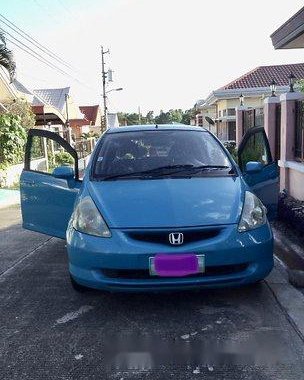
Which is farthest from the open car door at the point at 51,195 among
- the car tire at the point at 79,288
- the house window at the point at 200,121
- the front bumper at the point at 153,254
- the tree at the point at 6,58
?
the house window at the point at 200,121

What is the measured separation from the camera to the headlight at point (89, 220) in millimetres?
3475

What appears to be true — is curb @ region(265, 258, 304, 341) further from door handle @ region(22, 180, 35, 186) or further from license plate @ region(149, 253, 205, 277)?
door handle @ region(22, 180, 35, 186)

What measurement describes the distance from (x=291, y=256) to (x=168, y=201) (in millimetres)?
2158

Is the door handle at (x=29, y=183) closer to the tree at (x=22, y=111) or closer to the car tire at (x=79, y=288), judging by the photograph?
the car tire at (x=79, y=288)

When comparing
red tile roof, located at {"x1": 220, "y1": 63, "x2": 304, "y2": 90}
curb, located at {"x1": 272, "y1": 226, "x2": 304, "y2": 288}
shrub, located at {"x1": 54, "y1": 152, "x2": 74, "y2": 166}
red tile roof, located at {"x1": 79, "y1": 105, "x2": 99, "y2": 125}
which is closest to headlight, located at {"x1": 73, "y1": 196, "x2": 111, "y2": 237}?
curb, located at {"x1": 272, "y1": 226, "x2": 304, "y2": 288}

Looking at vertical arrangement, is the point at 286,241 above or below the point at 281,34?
below

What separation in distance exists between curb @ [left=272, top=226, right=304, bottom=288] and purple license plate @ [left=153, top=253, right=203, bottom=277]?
131cm

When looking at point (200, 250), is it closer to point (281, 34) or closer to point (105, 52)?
point (281, 34)

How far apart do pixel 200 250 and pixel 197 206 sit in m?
0.41

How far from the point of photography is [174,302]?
3756 millimetres

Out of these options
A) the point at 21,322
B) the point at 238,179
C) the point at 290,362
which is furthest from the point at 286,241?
the point at 21,322

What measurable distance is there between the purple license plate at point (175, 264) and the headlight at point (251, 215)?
1.58 feet

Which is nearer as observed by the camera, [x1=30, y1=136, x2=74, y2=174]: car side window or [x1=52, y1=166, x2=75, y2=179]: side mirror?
[x1=52, y1=166, x2=75, y2=179]: side mirror

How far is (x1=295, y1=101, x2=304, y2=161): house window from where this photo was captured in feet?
25.1
